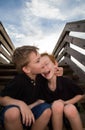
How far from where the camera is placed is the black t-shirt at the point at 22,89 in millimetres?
1963

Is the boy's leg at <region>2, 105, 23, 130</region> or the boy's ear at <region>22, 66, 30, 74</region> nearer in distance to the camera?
the boy's leg at <region>2, 105, 23, 130</region>

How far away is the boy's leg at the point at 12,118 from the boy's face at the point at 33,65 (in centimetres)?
44

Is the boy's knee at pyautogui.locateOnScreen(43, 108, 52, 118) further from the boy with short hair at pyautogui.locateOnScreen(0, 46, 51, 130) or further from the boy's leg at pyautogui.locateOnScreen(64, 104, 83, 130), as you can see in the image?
the boy's leg at pyautogui.locateOnScreen(64, 104, 83, 130)

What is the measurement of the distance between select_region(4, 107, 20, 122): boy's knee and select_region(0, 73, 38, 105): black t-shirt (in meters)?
0.23

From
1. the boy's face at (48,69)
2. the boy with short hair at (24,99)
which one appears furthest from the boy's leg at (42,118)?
the boy's face at (48,69)

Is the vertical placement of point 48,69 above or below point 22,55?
below

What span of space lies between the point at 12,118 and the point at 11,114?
1.0 inches

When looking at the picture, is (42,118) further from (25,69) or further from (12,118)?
(25,69)

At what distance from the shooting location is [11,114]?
67.5 inches

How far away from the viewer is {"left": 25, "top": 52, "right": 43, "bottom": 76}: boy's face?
6.97ft

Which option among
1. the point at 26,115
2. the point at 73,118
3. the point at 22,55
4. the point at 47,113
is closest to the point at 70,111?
the point at 73,118

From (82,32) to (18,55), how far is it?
1132 mm

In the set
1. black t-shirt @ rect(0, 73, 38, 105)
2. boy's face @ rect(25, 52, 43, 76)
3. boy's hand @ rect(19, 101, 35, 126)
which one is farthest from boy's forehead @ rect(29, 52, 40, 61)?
boy's hand @ rect(19, 101, 35, 126)

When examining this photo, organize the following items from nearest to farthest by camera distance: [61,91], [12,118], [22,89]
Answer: [12,118] < [22,89] < [61,91]
